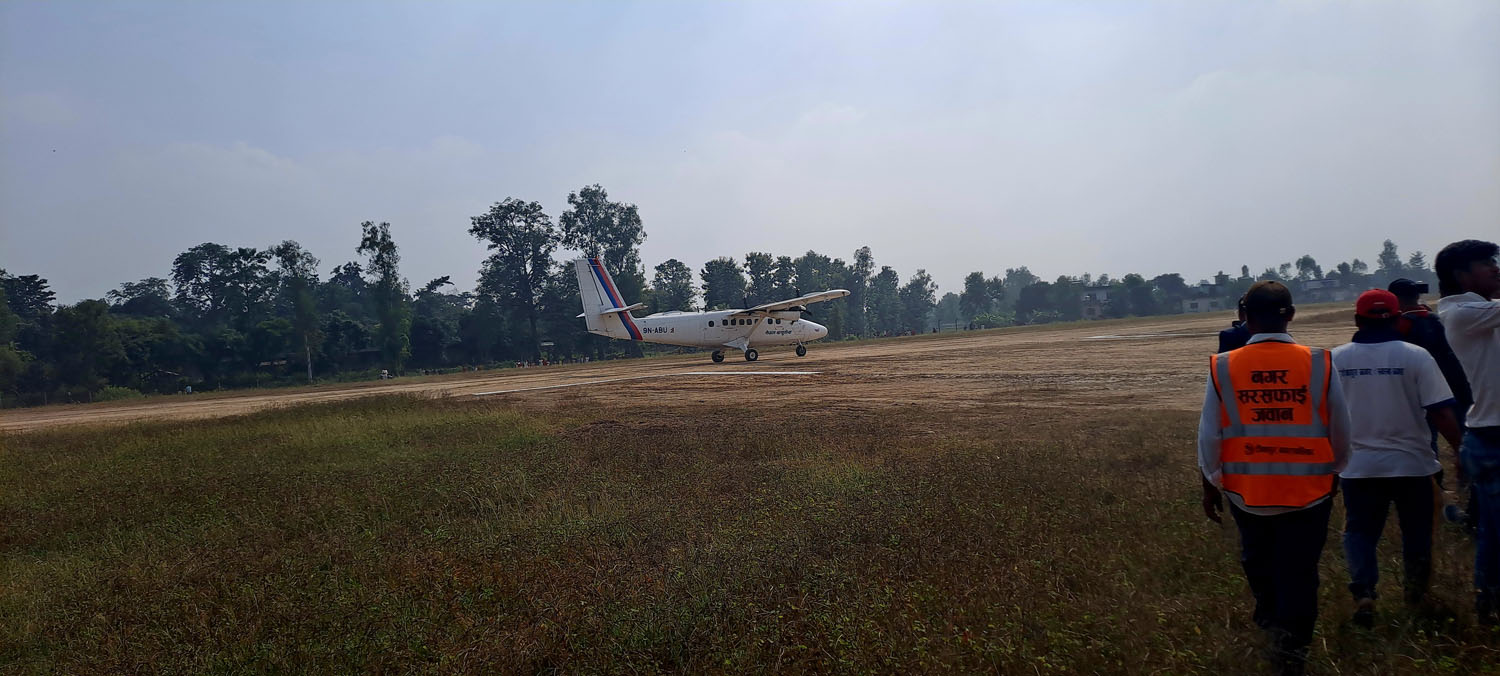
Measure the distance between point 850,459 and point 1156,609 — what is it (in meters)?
5.18

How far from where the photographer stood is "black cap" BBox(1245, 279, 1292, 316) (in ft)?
10.8

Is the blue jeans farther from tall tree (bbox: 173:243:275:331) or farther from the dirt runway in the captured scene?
tall tree (bbox: 173:243:275:331)

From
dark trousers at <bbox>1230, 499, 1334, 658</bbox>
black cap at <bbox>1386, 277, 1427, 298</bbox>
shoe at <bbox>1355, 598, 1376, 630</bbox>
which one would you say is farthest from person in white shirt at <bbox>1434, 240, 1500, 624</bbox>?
dark trousers at <bbox>1230, 499, 1334, 658</bbox>

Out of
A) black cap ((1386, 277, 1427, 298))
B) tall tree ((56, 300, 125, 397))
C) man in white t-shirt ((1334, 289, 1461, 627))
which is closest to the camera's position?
man in white t-shirt ((1334, 289, 1461, 627))

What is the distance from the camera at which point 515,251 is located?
76.2 m

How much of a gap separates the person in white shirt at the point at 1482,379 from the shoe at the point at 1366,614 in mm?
496

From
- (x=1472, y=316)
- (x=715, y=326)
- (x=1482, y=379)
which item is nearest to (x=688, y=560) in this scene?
(x=1482, y=379)

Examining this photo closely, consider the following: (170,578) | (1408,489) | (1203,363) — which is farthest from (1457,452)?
(1203,363)

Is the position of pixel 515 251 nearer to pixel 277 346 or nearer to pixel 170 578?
pixel 277 346

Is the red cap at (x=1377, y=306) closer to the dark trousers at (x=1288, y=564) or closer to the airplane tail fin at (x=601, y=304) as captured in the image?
the dark trousers at (x=1288, y=564)

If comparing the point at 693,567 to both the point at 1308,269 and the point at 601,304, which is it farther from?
the point at 1308,269

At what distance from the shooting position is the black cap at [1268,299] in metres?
3.28

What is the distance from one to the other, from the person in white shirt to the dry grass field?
11.1 inches

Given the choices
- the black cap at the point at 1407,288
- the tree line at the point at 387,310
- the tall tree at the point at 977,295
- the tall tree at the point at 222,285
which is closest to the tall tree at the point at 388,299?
the tree line at the point at 387,310
